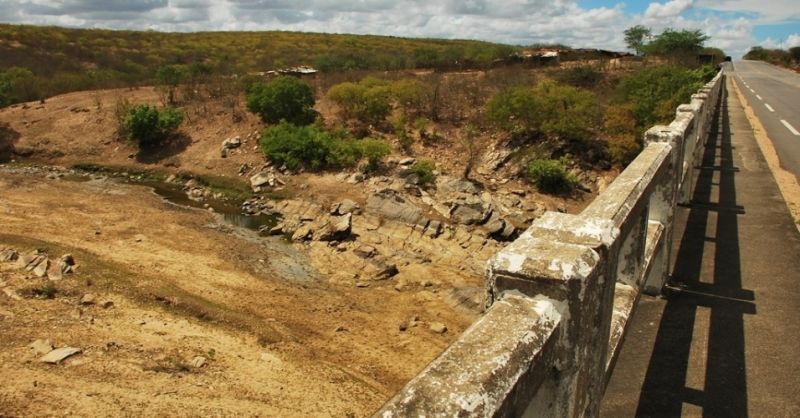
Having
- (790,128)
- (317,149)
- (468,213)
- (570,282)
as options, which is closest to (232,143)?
(317,149)

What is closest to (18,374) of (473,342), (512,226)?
(473,342)

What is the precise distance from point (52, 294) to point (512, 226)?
11.7 metres

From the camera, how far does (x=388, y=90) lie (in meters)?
25.9

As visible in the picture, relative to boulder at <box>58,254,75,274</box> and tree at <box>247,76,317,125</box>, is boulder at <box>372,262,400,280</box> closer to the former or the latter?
boulder at <box>58,254,75,274</box>

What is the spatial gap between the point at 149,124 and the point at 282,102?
19.2ft

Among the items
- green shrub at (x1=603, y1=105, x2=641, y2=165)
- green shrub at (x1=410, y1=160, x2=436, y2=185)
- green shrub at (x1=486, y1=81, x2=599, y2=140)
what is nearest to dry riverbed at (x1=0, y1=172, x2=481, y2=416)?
green shrub at (x1=410, y1=160, x2=436, y2=185)

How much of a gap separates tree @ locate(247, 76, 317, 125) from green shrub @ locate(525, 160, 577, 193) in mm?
10259

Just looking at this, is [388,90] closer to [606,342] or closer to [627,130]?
[627,130]

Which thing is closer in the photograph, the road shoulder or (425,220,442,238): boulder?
the road shoulder

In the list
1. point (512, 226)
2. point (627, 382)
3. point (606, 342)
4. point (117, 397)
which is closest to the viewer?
point (606, 342)

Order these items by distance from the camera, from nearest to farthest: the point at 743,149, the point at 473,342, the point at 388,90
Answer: the point at 473,342
the point at 743,149
the point at 388,90

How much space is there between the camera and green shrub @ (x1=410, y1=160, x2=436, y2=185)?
19906 mm

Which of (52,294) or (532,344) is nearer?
(532,344)

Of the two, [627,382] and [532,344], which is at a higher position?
[532,344]
